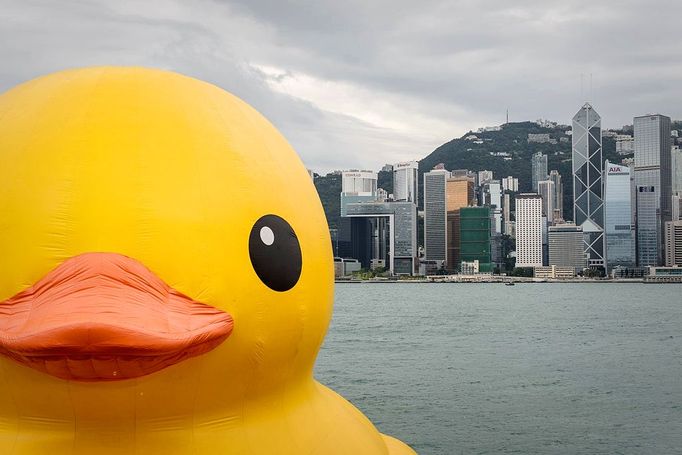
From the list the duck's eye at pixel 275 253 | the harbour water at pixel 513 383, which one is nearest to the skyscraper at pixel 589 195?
the harbour water at pixel 513 383

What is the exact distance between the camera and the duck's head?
390 centimetres

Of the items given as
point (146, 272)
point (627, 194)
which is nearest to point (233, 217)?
point (146, 272)

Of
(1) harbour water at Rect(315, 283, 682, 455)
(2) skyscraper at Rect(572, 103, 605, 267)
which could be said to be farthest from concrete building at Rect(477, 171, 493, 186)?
(1) harbour water at Rect(315, 283, 682, 455)

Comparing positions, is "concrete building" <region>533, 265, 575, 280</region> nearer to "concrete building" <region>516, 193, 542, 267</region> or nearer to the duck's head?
"concrete building" <region>516, 193, 542, 267</region>

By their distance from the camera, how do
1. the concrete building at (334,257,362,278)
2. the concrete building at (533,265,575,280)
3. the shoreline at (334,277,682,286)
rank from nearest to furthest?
the concrete building at (334,257,362,278), the shoreline at (334,277,682,286), the concrete building at (533,265,575,280)

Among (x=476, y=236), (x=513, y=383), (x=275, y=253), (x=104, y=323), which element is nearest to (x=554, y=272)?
(x=476, y=236)

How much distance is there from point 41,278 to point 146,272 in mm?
561

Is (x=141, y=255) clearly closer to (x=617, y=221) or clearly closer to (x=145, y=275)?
(x=145, y=275)

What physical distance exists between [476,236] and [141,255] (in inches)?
5969

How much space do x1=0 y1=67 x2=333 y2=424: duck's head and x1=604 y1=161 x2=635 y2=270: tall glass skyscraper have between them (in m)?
161

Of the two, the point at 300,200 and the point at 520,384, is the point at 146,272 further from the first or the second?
the point at 520,384

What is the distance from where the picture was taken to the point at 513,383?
25328 mm

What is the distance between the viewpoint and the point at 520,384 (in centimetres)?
2491

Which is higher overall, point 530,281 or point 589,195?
point 589,195
